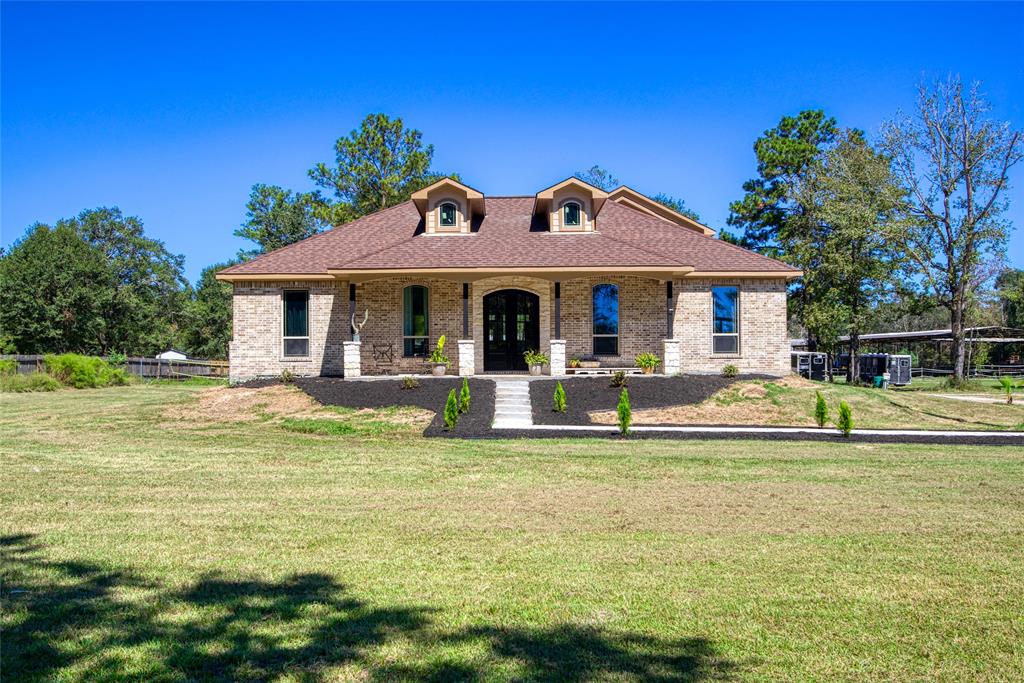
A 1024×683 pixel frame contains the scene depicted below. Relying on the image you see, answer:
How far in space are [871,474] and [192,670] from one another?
370 inches

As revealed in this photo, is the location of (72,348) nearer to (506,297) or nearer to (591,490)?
(506,297)

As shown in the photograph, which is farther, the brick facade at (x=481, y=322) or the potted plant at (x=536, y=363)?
the brick facade at (x=481, y=322)

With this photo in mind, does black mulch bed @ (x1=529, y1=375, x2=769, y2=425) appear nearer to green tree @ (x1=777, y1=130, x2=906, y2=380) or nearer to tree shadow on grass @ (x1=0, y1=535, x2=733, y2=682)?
tree shadow on grass @ (x1=0, y1=535, x2=733, y2=682)

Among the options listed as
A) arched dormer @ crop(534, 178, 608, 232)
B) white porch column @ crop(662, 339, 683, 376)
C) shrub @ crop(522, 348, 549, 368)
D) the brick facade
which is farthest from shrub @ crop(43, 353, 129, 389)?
white porch column @ crop(662, 339, 683, 376)

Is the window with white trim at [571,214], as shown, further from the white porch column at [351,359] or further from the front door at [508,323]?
the white porch column at [351,359]

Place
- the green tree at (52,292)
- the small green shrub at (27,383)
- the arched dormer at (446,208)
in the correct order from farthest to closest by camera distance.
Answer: the green tree at (52,292)
the small green shrub at (27,383)
the arched dormer at (446,208)

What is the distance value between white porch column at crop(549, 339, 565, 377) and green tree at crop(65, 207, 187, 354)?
42503 mm

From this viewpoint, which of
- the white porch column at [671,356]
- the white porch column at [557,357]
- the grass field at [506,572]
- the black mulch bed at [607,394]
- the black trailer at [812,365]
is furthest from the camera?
the black trailer at [812,365]

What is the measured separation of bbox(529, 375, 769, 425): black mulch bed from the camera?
17.7 m

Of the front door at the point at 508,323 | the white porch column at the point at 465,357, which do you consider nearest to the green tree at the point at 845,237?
the front door at the point at 508,323

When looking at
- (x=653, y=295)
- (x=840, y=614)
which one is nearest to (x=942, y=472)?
(x=840, y=614)

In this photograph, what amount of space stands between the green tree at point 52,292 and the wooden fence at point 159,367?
10.4 metres

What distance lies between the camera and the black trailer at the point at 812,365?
38906 mm

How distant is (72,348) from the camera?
164ft
